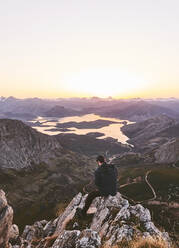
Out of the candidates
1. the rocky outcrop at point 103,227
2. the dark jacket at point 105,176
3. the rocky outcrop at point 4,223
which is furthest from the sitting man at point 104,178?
the rocky outcrop at point 4,223

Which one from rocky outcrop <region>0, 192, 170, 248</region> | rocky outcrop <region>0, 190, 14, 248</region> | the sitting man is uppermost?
the sitting man

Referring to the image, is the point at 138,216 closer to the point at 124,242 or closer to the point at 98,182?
the point at 98,182

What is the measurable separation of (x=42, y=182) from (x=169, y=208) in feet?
439

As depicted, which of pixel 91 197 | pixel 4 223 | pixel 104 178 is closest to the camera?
pixel 104 178

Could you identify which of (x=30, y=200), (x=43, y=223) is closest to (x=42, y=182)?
(x=30, y=200)

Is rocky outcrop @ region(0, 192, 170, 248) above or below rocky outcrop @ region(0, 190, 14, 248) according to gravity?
above

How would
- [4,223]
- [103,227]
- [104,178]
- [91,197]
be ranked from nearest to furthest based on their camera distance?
[103,227]
[104,178]
[91,197]
[4,223]

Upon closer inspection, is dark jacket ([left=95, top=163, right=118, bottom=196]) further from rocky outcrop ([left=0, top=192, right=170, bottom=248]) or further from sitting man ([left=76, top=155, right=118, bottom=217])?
rocky outcrop ([left=0, top=192, right=170, bottom=248])

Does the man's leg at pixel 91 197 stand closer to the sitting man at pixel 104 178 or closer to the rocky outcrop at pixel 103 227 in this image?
the sitting man at pixel 104 178

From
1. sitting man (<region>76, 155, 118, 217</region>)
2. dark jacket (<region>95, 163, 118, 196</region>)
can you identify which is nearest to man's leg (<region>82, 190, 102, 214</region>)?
sitting man (<region>76, 155, 118, 217</region>)

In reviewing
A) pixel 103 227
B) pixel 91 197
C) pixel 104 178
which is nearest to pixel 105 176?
pixel 104 178

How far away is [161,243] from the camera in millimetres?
10758

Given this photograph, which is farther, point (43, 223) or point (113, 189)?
point (43, 223)

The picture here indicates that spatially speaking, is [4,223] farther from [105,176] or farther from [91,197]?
[105,176]
